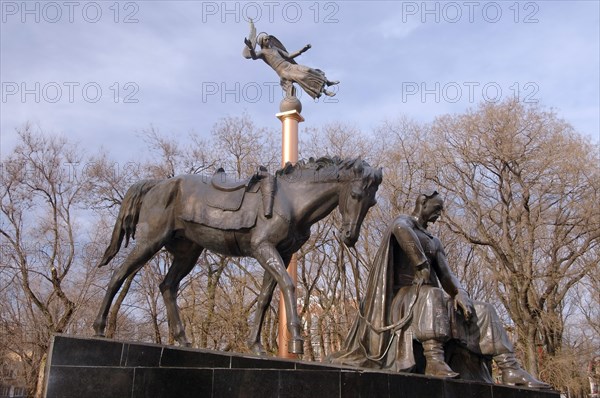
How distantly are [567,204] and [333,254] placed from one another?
10135mm

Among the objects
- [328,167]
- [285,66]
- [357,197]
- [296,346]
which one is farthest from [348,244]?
[285,66]

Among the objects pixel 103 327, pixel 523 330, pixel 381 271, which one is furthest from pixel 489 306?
pixel 523 330

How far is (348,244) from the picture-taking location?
22.0ft

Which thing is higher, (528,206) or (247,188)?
(528,206)

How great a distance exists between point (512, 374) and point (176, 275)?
4.13 m

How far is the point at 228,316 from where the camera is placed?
21812 millimetres

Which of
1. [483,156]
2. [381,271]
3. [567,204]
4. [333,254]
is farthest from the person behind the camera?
[333,254]

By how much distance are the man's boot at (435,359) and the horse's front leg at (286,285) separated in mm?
1272

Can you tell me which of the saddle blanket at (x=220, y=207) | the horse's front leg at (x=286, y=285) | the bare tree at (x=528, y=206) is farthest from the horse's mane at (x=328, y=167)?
the bare tree at (x=528, y=206)

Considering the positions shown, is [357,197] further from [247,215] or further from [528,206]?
[528,206]

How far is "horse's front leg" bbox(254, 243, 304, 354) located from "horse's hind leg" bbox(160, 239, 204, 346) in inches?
51.8

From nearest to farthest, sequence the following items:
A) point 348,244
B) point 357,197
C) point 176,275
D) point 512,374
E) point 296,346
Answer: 1. point 512,374
2. point 296,346
3. point 357,197
4. point 348,244
5. point 176,275

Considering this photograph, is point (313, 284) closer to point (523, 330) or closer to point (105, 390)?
point (523, 330)

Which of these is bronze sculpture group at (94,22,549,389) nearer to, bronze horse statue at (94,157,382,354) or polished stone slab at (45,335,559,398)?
bronze horse statue at (94,157,382,354)
